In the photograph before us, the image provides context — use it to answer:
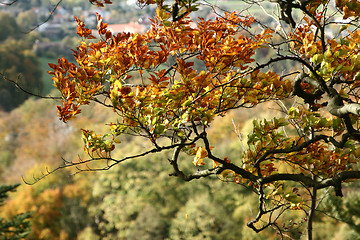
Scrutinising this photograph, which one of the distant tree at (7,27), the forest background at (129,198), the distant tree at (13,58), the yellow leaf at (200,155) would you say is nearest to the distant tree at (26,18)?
the distant tree at (7,27)

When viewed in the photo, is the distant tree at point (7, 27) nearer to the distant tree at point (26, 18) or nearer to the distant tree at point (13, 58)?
the distant tree at point (13, 58)

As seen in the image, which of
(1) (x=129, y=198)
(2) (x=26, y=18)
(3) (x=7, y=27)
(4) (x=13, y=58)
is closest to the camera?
(1) (x=129, y=198)

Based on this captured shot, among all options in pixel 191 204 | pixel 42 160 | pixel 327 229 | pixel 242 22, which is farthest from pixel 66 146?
pixel 242 22

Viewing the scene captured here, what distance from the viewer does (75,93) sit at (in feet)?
4.35

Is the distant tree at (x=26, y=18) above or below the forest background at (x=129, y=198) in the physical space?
above

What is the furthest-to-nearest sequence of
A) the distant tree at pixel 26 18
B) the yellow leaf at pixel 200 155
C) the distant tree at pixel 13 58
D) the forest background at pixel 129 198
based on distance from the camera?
the distant tree at pixel 26 18 < the distant tree at pixel 13 58 < the forest background at pixel 129 198 < the yellow leaf at pixel 200 155

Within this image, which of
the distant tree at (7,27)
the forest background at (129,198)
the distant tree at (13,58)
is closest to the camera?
the forest background at (129,198)

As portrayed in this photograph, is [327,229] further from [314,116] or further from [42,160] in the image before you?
[42,160]

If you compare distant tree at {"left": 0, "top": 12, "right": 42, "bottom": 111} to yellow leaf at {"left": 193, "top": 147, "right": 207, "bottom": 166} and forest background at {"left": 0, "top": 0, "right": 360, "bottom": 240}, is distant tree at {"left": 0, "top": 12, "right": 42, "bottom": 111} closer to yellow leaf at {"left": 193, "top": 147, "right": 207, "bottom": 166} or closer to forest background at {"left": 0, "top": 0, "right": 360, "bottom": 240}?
forest background at {"left": 0, "top": 0, "right": 360, "bottom": 240}

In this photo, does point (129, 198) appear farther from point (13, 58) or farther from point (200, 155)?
point (13, 58)

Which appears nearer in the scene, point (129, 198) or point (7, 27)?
point (129, 198)

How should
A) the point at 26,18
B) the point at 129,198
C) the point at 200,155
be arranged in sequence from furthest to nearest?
the point at 26,18, the point at 129,198, the point at 200,155

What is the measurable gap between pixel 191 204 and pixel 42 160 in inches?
319

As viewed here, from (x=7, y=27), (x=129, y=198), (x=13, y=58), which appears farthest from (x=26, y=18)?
(x=129, y=198)
